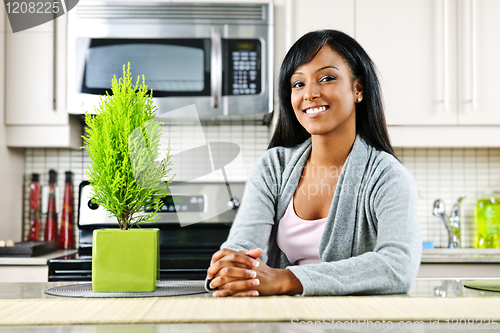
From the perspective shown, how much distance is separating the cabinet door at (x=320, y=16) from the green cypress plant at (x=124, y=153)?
1.43 metres

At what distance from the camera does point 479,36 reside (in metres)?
2.19

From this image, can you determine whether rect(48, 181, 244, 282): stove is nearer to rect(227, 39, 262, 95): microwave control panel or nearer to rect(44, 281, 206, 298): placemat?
rect(227, 39, 262, 95): microwave control panel

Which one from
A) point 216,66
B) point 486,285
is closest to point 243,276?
point 486,285

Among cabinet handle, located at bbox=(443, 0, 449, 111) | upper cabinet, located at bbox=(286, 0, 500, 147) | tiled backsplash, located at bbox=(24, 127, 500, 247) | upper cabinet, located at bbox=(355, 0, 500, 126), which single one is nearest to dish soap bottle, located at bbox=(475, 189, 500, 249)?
tiled backsplash, located at bbox=(24, 127, 500, 247)

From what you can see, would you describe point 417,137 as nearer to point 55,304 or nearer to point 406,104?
point 406,104

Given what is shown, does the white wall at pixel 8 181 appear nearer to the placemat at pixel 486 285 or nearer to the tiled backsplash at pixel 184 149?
the tiled backsplash at pixel 184 149

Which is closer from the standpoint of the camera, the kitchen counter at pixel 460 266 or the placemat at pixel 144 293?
the placemat at pixel 144 293

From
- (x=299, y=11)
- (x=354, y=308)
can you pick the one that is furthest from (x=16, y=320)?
(x=299, y=11)

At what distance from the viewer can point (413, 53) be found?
7.20 feet

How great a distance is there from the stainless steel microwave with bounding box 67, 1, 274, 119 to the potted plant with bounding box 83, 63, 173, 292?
1.24 meters

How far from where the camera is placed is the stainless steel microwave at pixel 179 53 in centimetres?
213

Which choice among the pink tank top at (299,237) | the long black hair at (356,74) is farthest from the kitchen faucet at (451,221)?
the pink tank top at (299,237)

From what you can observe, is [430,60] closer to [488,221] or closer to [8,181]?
[488,221]

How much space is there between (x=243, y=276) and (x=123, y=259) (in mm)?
225
